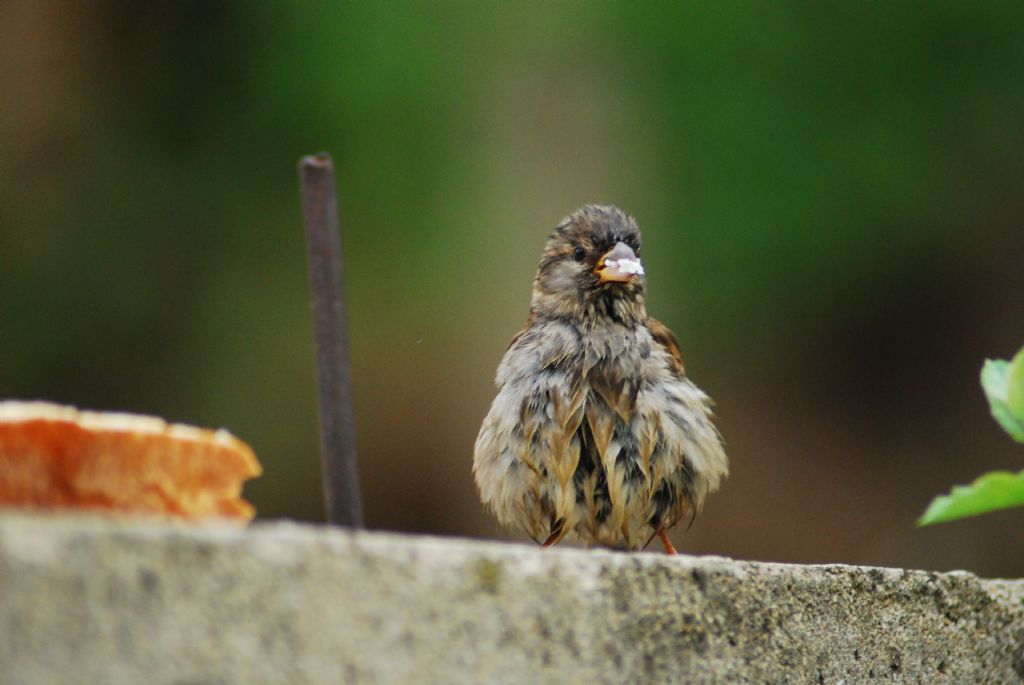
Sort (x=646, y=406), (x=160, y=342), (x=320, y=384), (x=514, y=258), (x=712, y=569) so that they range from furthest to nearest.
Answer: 1. (x=160, y=342)
2. (x=514, y=258)
3. (x=646, y=406)
4. (x=712, y=569)
5. (x=320, y=384)

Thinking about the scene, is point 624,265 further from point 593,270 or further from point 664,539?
point 664,539

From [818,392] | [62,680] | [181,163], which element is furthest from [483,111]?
[62,680]

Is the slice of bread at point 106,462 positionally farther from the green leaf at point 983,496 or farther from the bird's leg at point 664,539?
the bird's leg at point 664,539

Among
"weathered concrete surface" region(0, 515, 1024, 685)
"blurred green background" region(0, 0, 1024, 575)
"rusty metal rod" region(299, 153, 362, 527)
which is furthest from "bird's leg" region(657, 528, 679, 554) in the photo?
"blurred green background" region(0, 0, 1024, 575)

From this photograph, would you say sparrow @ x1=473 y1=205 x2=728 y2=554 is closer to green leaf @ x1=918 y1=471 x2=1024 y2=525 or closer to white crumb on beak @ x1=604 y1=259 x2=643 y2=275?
white crumb on beak @ x1=604 y1=259 x2=643 y2=275

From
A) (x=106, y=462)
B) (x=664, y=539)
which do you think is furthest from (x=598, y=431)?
(x=106, y=462)

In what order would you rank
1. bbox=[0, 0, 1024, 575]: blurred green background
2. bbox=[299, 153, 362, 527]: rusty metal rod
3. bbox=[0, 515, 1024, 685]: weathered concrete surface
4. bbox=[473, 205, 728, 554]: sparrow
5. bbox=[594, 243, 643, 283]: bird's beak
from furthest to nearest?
1. bbox=[0, 0, 1024, 575]: blurred green background
2. bbox=[594, 243, 643, 283]: bird's beak
3. bbox=[473, 205, 728, 554]: sparrow
4. bbox=[299, 153, 362, 527]: rusty metal rod
5. bbox=[0, 515, 1024, 685]: weathered concrete surface

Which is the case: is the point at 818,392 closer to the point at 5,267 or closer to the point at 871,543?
the point at 871,543
